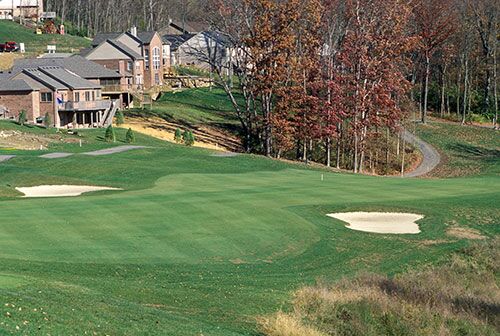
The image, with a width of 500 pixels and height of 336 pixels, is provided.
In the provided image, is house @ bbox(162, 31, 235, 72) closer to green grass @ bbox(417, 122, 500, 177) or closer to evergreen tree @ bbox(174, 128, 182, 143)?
green grass @ bbox(417, 122, 500, 177)

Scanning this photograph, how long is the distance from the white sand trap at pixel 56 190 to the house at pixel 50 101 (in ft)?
88.3

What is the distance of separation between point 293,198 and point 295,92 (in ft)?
96.6

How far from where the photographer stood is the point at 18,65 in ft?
260

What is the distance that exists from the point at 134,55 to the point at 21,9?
164ft

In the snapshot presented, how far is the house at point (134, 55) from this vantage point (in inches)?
A: 3659

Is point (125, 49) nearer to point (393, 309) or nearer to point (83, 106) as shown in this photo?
point (83, 106)

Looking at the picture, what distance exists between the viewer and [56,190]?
140 ft

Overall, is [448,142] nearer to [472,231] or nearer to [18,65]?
[18,65]

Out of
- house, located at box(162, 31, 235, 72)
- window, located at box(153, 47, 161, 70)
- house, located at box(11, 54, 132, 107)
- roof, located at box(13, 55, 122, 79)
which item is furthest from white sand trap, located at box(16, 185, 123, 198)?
house, located at box(162, 31, 235, 72)

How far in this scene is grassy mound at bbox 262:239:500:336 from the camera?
20.8m

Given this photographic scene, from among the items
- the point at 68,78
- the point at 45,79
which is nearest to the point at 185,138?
the point at 45,79

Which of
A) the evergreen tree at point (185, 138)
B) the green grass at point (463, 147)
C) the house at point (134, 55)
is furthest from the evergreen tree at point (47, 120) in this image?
the green grass at point (463, 147)

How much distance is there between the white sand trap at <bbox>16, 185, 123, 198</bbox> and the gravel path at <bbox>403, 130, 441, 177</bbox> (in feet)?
103

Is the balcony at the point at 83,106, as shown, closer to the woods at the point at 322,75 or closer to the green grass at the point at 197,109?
the green grass at the point at 197,109
